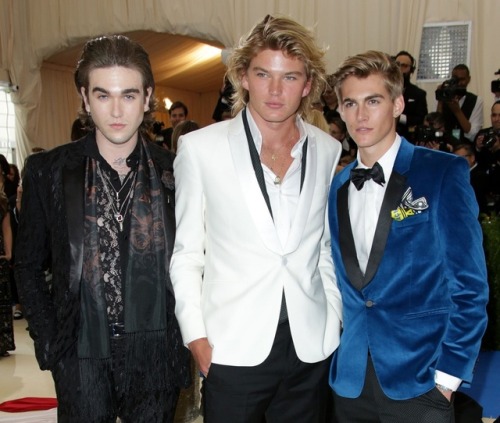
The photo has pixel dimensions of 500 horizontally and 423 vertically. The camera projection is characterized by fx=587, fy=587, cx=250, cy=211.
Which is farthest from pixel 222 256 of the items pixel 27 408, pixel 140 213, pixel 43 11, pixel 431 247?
pixel 43 11

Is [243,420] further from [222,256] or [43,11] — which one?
[43,11]

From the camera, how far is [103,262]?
6.82 ft

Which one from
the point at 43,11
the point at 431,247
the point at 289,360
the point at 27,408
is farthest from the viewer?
the point at 43,11

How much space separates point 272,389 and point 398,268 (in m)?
0.63

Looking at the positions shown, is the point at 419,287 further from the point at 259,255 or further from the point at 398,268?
the point at 259,255

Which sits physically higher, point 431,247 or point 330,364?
point 431,247

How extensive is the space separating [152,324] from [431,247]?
100 centimetres

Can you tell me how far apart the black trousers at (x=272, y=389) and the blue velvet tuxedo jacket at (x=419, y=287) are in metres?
0.11

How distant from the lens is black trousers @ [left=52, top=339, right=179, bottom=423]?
78.6 inches

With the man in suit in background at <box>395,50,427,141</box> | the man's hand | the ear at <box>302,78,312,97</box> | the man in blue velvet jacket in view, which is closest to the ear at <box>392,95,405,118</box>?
the man in blue velvet jacket

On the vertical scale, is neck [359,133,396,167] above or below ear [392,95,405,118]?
below

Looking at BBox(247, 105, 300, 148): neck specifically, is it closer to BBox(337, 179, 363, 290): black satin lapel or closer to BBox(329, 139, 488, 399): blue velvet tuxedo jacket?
BBox(337, 179, 363, 290): black satin lapel

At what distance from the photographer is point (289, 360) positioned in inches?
83.6

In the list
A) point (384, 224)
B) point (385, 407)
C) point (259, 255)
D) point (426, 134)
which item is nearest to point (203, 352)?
point (259, 255)
